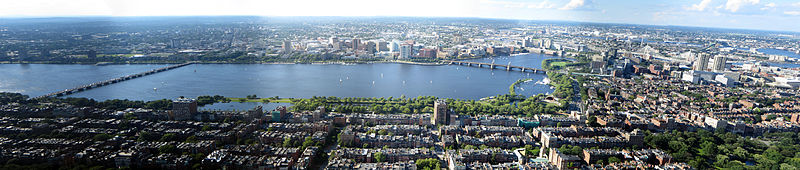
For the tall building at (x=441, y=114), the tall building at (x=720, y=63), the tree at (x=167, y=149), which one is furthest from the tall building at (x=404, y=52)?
the tree at (x=167, y=149)

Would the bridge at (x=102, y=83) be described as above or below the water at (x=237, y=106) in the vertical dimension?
above

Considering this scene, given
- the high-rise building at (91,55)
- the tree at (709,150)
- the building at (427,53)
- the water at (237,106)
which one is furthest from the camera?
the building at (427,53)

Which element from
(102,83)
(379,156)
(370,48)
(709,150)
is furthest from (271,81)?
(709,150)

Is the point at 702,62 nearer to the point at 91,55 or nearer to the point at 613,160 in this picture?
the point at 613,160

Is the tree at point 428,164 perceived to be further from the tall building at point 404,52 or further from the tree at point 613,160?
the tall building at point 404,52

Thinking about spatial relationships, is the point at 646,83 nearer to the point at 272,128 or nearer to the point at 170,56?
the point at 272,128

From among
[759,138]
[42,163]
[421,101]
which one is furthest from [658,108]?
[42,163]

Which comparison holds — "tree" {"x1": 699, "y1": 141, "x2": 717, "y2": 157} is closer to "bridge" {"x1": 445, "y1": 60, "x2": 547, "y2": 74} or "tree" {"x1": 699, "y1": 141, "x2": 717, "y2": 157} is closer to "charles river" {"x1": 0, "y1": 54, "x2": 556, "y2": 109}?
"charles river" {"x1": 0, "y1": 54, "x2": 556, "y2": 109}
